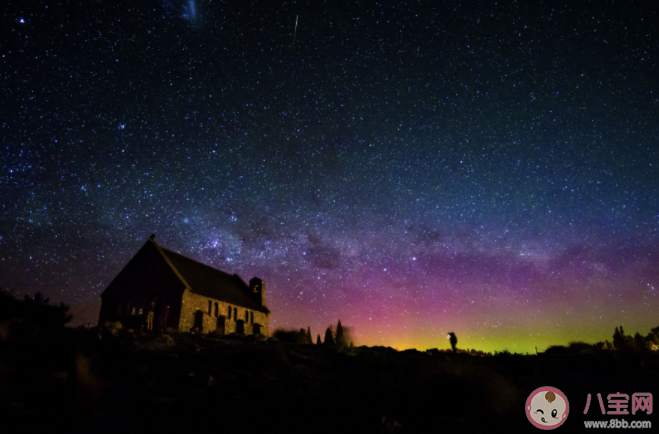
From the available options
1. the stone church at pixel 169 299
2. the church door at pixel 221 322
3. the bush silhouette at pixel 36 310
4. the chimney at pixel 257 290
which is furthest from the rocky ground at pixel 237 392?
the chimney at pixel 257 290

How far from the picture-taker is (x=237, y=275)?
50438 mm

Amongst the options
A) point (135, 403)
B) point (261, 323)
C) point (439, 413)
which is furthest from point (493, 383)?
point (261, 323)

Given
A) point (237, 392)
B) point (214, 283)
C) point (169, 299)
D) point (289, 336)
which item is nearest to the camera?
Answer: point (237, 392)

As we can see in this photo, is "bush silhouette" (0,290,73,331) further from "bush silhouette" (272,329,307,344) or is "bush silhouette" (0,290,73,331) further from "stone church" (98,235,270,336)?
"bush silhouette" (272,329,307,344)

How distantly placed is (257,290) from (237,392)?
38677mm

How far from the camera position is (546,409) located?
833cm

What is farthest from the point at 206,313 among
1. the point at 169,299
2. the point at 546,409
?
the point at 546,409

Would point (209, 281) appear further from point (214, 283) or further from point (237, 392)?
point (237, 392)

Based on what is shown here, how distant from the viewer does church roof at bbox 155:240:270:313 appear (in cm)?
3516

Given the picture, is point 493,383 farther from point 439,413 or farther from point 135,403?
point 135,403

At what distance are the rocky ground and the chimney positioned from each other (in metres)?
31.0

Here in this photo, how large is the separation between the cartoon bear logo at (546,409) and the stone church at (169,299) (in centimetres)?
2896

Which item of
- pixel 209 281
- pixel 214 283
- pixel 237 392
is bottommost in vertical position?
pixel 237 392

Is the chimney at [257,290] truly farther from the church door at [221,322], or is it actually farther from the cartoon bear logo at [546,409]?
the cartoon bear logo at [546,409]
